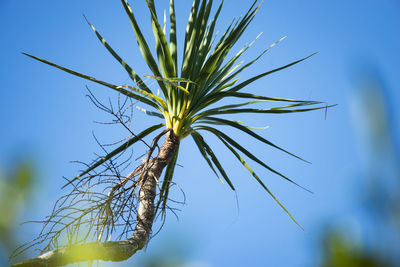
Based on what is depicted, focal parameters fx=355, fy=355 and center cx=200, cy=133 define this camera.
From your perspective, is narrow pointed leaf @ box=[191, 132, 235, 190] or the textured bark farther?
narrow pointed leaf @ box=[191, 132, 235, 190]

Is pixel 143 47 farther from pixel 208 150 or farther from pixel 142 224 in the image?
pixel 142 224

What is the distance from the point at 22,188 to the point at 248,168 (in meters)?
2.09

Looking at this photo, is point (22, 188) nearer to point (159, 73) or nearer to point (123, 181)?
point (123, 181)

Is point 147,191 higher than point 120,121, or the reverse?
point 120,121

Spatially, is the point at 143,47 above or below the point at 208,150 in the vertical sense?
above

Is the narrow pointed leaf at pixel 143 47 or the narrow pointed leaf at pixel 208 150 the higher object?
the narrow pointed leaf at pixel 143 47

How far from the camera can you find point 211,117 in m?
2.37

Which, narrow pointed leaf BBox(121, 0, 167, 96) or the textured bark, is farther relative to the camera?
narrow pointed leaf BBox(121, 0, 167, 96)

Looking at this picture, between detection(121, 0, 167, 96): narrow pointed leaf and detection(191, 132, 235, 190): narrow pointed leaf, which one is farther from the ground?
detection(121, 0, 167, 96): narrow pointed leaf

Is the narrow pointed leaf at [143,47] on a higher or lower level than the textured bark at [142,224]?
higher

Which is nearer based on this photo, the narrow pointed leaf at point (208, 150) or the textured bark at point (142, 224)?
the textured bark at point (142, 224)

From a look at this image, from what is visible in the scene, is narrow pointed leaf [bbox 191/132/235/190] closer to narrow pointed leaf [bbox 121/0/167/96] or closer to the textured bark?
the textured bark

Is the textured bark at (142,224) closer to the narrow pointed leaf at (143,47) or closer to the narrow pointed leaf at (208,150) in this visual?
the narrow pointed leaf at (208,150)

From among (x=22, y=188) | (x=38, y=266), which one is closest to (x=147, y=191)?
(x=38, y=266)
